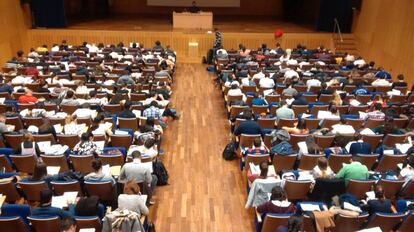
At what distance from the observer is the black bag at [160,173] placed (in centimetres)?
762

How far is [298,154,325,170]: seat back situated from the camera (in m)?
7.00

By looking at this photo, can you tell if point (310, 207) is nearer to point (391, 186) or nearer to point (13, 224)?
point (391, 186)

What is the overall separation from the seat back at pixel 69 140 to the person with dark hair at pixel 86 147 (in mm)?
546

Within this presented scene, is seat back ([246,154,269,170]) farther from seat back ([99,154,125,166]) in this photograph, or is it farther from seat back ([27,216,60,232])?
seat back ([27,216,60,232])

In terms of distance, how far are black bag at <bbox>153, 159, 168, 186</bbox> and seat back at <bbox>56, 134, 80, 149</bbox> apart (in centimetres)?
162

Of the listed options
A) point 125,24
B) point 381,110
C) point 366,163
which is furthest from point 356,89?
point 125,24

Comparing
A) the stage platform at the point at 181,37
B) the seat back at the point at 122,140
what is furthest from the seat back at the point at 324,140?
the stage platform at the point at 181,37

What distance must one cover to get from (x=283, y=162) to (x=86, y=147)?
362 cm

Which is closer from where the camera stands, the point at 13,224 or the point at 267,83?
the point at 13,224

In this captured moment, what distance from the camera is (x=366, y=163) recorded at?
7.13 m

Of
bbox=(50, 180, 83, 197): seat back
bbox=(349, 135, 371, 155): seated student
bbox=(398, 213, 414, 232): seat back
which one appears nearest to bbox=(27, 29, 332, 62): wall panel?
bbox=(349, 135, 371, 155): seated student

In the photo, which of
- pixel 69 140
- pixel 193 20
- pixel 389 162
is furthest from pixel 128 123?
pixel 193 20

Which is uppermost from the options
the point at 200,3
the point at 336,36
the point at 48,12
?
the point at 200,3

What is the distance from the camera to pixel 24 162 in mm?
6738
